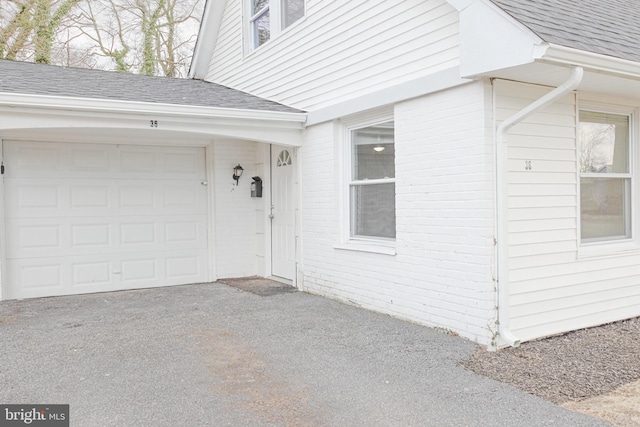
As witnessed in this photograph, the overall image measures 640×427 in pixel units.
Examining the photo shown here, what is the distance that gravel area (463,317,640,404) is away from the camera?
11.9 ft

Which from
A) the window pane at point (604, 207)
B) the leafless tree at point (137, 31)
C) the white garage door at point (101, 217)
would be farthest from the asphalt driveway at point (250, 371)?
the leafless tree at point (137, 31)

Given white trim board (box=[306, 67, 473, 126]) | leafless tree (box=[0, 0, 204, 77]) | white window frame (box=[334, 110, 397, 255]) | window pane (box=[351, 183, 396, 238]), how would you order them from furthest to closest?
leafless tree (box=[0, 0, 204, 77]), white window frame (box=[334, 110, 397, 255]), window pane (box=[351, 183, 396, 238]), white trim board (box=[306, 67, 473, 126])

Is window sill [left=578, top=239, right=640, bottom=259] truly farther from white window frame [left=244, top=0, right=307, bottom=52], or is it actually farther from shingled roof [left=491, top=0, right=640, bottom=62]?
white window frame [left=244, top=0, right=307, bottom=52]

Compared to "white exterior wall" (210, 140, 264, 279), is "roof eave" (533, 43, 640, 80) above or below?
above

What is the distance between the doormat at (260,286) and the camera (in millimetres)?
7305

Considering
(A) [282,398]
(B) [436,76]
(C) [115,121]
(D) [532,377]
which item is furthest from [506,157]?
(C) [115,121]

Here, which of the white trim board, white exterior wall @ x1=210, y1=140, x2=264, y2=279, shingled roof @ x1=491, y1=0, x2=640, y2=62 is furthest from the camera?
white exterior wall @ x1=210, y1=140, x2=264, y2=279

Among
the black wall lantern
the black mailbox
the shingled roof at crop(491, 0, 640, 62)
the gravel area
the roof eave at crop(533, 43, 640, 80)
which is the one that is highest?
the shingled roof at crop(491, 0, 640, 62)

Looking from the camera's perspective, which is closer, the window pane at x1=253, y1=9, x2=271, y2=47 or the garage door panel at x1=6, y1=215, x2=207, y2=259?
the garage door panel at x1=6, y1=215, x2=207, y2=259

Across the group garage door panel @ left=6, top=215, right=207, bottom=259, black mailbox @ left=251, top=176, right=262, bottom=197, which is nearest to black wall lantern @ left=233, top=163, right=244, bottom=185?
black mailbox @ left=251, top=176, right=262, bottom=197

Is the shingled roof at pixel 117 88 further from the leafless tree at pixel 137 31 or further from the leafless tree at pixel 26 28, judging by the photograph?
the leafless tree at pixel 137 31

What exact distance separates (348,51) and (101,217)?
14.5 feet

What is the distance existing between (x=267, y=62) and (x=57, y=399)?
6346 mm

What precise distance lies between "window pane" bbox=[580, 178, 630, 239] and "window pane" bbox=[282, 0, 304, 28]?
15.5ft
